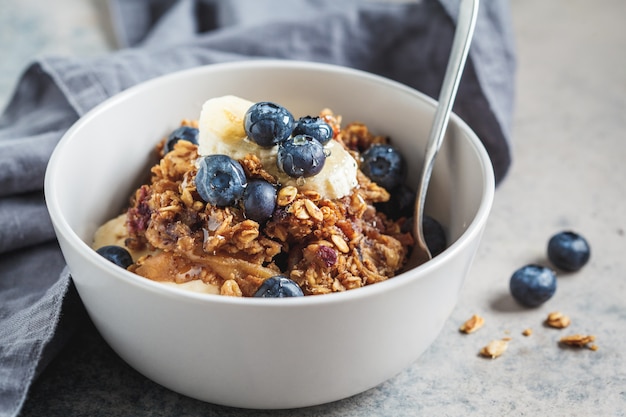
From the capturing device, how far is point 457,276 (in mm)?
1319

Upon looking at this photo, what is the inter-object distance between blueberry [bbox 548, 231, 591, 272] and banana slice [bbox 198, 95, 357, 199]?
543 millimetres

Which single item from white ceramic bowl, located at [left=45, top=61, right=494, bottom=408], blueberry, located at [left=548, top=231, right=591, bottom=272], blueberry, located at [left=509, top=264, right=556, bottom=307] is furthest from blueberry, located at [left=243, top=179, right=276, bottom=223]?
blueberry, located at [left=548, top=231, right=591, bottom=272]

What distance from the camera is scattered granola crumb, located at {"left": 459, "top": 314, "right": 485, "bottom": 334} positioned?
1.58 m

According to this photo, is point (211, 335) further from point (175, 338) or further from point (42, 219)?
point (42, 219)

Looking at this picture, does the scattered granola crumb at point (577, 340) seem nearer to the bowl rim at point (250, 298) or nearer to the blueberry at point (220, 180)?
the bowl rim at point (250, 298)

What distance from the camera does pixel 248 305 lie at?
1.14m

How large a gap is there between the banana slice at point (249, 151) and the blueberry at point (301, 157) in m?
0.02

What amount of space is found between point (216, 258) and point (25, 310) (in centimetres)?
39

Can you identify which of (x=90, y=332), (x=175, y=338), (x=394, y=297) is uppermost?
(x=394, y=297)

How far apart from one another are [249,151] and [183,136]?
0.81 feet

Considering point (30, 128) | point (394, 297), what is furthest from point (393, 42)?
point (394, 297)

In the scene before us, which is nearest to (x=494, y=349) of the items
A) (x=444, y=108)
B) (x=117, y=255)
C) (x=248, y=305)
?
(x=444, y=108)

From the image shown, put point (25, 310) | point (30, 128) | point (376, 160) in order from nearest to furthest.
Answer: point (25, 310) < point (376, 160) < point (30, 128)

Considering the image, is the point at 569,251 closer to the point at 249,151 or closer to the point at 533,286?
the point at 533,286
